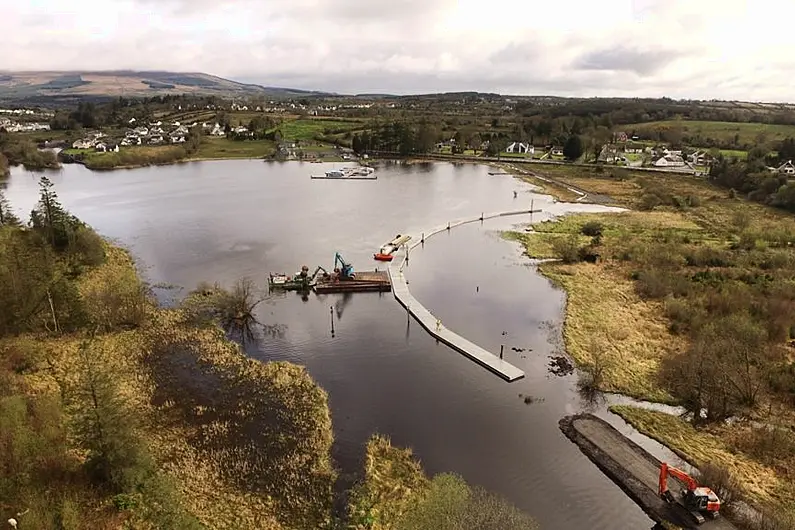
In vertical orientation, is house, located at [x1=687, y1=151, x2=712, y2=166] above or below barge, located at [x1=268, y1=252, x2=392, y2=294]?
above

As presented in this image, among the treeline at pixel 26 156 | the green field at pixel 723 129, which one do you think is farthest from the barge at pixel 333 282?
the green field at pixel 723 129

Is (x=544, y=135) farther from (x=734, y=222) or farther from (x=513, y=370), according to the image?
(x=513, y=370)

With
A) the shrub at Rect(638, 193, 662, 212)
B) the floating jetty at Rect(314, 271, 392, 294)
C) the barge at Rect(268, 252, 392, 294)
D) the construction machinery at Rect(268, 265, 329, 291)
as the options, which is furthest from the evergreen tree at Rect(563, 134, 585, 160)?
the construction machinery at Rect(268, 265, 329, 291)

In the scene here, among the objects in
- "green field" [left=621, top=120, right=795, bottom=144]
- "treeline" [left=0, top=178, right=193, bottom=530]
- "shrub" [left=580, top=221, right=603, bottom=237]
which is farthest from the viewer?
"green field" [left=621, top=120, right=795, bottom=144]

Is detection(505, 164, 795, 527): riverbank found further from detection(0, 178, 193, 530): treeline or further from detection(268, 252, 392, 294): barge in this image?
detection(0, 178, 193, 530): treeline

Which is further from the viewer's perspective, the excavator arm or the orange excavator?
the excavator arm

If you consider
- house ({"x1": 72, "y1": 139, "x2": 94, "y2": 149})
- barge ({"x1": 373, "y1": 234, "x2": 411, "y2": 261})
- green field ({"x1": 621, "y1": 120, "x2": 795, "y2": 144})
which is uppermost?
green field ({"x1": 621, "y1": 120, "x2": 795, "y2": 144})

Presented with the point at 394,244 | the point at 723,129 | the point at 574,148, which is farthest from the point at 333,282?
the point at 723,129

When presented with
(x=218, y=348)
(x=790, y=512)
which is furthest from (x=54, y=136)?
(x=790, y=512)

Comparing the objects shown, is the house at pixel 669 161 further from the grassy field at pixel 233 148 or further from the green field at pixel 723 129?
the grassy field at pixel 233 148
